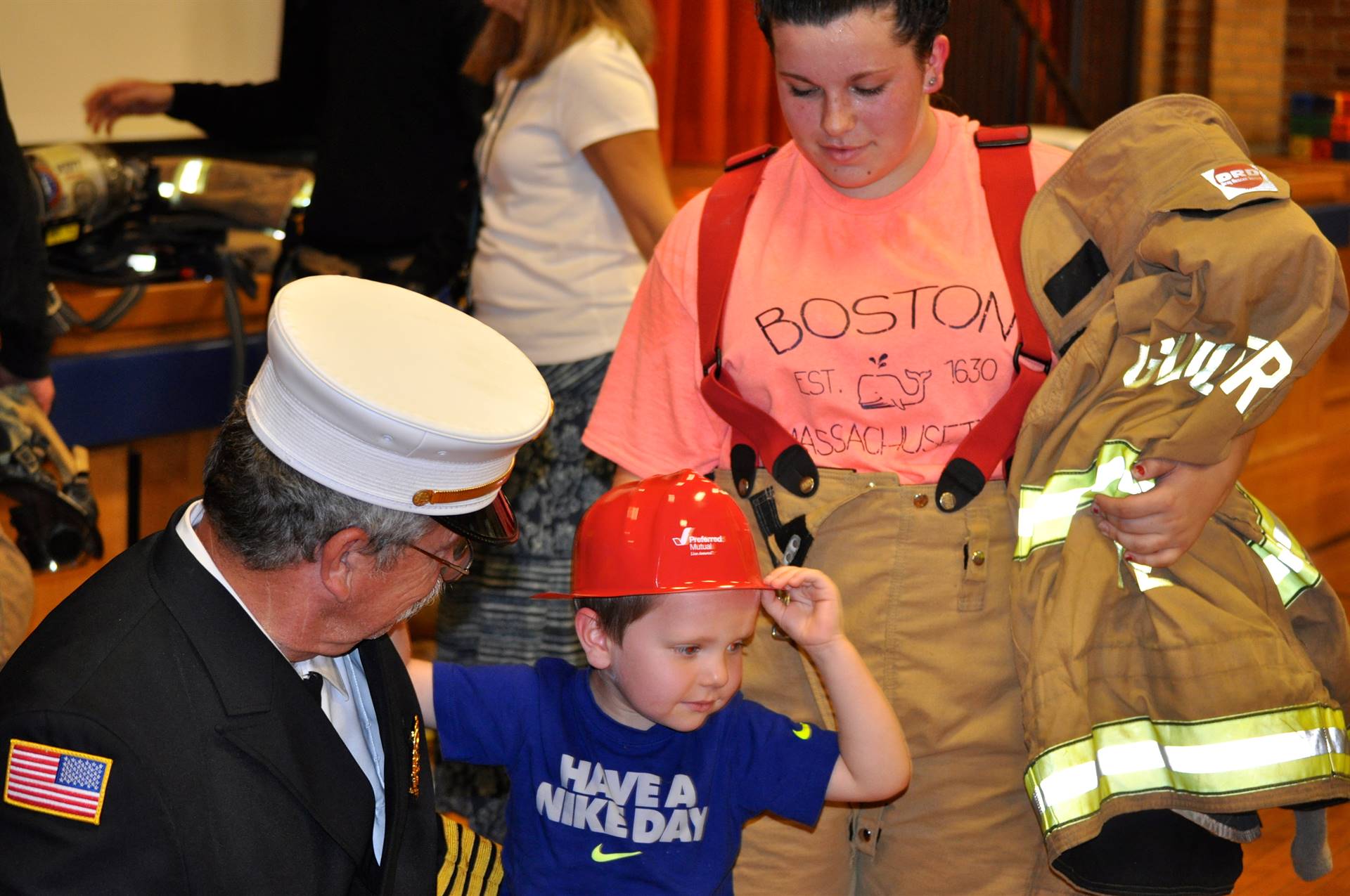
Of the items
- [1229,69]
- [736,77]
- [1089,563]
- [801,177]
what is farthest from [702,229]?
[1229,69]

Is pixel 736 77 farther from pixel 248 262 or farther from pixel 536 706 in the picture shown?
pixel 536 706

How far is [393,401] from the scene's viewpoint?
1.37m

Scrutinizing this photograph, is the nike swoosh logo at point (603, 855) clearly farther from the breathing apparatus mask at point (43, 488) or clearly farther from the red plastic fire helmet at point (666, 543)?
the breathing apparatus mask at point (43, 488)

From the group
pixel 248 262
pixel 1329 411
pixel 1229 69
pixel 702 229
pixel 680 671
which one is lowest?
pixel 1329 411

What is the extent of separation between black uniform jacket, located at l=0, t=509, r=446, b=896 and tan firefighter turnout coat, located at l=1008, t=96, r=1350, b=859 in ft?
2.64

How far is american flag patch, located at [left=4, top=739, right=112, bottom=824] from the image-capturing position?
4.10ft

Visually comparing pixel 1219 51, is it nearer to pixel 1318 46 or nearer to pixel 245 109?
pixel 1318 46

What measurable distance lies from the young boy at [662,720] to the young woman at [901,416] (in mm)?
98

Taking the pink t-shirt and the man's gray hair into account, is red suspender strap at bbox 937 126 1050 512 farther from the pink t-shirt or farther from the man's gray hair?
the man's gray hair

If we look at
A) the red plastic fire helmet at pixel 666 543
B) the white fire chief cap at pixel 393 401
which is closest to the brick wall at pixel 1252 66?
the red plastic fire helmet at pixel 666 543

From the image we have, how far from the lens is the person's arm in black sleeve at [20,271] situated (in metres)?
2.57

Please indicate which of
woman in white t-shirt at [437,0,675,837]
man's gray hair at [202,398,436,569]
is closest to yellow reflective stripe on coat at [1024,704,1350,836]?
man's gray hair at [202,398,436,569]

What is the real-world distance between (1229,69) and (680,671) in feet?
27.7

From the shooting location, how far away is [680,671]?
5.56 feet
